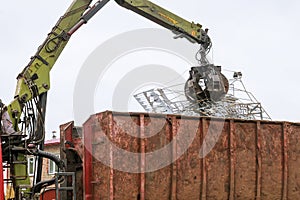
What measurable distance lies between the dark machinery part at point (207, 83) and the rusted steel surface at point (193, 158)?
589cm

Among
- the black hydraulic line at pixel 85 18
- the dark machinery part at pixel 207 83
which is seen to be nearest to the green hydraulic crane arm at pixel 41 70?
the black hydraulic line at pixel 85 18

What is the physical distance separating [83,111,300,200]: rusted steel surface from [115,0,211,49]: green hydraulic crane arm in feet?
19.0

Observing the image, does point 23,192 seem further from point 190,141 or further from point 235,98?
point 235,98

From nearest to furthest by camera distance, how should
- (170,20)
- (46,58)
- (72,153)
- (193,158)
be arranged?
(193,158) < (72,153) < (46,58) < (170,20)

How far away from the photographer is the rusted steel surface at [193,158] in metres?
8.13

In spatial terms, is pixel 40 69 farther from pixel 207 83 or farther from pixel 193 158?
pixel 207 83

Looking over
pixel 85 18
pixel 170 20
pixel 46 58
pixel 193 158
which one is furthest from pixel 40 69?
pixel 193 158

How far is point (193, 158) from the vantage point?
875cm

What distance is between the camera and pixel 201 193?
880 centimetres

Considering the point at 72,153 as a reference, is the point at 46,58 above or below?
above

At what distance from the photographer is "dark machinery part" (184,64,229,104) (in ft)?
51.9

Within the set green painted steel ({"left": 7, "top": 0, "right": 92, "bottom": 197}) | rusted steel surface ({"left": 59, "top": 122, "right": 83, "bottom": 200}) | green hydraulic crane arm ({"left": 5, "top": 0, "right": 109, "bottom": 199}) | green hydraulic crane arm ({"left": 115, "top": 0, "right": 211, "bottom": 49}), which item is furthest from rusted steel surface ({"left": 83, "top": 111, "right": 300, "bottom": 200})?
green hydraulic crane arm ({"left": 115, "top": 0, "right": 211, "bottom": 49})

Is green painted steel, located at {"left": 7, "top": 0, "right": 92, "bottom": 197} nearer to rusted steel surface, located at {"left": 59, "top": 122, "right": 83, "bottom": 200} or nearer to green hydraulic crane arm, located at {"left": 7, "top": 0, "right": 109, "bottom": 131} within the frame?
green hydraulic crane arm, located at {"left": 7, "top": 0, "right": 109, "bottom": 131}

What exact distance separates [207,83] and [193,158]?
7.31m
